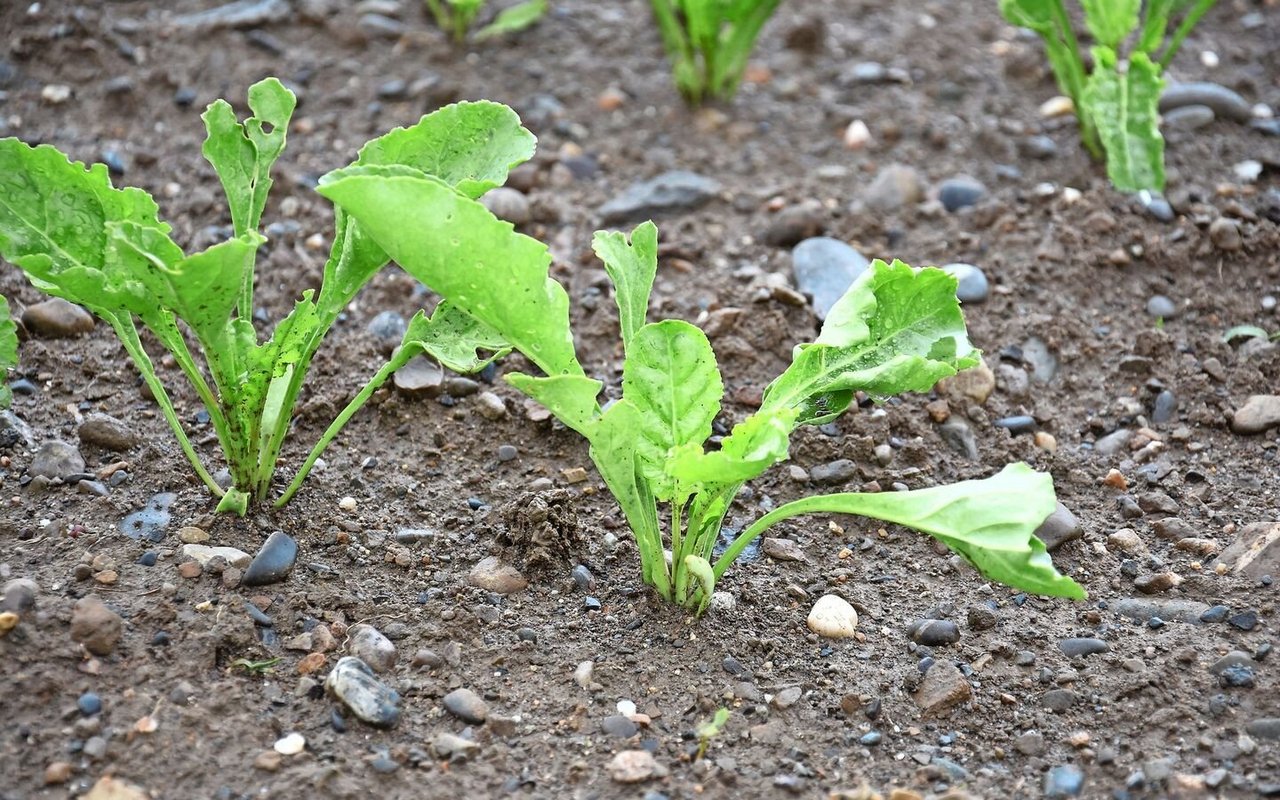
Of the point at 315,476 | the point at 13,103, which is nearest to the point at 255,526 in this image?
the point at 315,476

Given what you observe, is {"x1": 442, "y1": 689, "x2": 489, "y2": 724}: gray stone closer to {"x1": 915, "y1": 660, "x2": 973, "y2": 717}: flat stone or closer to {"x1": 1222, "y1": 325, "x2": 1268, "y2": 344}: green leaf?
{"x1": 915, "y1": 660, "x2": 973, "y2": 717}: flat stone

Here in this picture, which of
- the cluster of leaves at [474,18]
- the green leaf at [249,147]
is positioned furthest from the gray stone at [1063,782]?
the cluster of leaves at [474,18]

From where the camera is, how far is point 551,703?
7.37 feet

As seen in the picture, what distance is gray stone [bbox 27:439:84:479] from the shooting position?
2576 millimetres

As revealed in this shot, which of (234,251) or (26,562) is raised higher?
(234,251)

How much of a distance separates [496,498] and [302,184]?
4.56ft

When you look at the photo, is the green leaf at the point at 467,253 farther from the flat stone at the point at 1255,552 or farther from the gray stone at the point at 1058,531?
the flat stone at the point at 1255,552

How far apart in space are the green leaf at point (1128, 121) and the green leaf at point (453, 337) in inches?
80.7

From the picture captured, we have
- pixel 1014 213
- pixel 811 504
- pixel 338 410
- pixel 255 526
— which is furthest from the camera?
pixel 1014 213

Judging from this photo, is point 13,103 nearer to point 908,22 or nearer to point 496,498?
point 496,498

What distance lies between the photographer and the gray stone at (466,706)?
220 centimetres

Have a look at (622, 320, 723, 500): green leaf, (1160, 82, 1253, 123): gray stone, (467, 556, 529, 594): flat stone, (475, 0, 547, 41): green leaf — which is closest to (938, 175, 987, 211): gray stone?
(1160, 82, 1253, 123): gray stone

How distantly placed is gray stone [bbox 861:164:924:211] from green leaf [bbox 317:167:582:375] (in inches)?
68.0

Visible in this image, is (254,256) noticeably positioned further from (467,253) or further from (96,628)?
(96,628)
